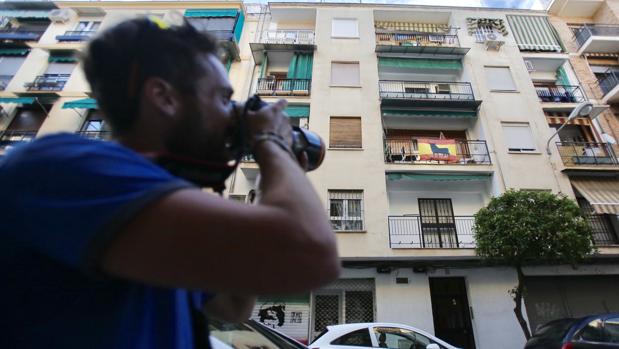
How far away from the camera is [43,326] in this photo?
60 cm

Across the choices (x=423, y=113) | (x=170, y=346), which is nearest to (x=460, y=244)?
(x=423, y=113)

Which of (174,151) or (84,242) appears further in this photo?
(174,151)

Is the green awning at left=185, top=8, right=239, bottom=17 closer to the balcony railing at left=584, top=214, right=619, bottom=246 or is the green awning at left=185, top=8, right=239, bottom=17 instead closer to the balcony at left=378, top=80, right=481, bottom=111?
the balcony at left=378, top=80, right=481, bottom=111

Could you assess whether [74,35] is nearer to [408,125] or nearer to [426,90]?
[408,125]

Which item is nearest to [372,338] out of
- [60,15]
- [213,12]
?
[213,12]

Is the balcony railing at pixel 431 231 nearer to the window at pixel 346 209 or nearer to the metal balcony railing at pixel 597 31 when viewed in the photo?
the window at pixel 346 209

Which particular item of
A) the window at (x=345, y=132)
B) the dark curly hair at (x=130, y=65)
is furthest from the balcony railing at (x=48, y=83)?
the dark curly hair at (x=130, y=65)

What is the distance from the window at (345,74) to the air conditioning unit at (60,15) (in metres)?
15.0

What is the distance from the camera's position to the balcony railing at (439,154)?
1214 cm

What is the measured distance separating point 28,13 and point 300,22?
1540 centimetres

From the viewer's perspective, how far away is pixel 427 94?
46.1 feet

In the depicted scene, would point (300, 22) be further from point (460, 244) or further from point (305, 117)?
point (460, 244)

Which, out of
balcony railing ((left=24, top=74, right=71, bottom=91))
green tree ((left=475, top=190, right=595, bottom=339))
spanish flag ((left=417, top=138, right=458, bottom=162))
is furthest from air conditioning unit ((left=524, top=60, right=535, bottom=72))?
balcony railing ((left=24, top=74, right=71, bottom=91))

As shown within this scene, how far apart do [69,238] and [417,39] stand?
1770 cm
